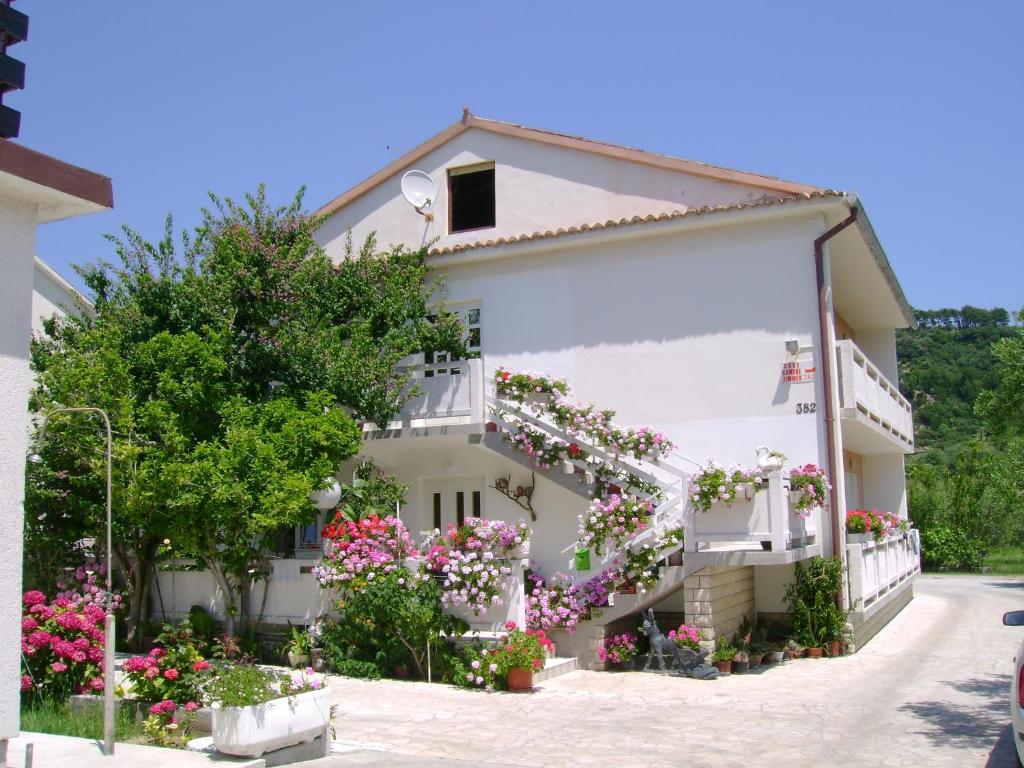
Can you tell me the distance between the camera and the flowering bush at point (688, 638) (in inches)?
514

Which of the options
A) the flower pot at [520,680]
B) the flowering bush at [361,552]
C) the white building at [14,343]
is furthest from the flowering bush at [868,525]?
the white building at [14,343]

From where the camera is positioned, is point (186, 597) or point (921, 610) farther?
point (921, 610)

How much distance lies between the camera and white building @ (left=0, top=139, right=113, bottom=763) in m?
6.34

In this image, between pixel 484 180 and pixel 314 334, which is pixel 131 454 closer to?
pixel 314 334

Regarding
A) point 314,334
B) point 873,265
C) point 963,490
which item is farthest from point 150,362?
point 963,490

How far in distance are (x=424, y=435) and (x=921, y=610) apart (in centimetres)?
1272

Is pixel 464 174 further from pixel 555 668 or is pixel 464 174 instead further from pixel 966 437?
pixel 966 437

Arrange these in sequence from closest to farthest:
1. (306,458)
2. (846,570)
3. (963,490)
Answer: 1. (306,458)
2. (846,570)
3. (963,490)

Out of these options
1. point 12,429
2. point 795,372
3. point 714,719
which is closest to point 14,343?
point 12,429

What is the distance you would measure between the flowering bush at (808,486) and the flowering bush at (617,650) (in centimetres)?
303

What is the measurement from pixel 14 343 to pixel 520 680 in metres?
7.49

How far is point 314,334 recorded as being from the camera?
1474 centimetres

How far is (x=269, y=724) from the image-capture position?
323 inches

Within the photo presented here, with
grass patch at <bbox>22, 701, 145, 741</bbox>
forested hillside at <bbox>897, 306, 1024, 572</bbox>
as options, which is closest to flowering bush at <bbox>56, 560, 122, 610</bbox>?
grass patch at <bbox>22, 701, 145, 741</bbox>
